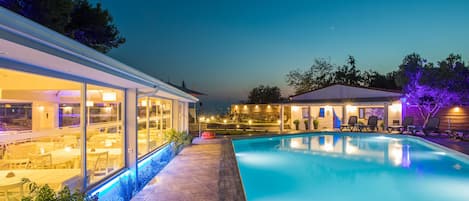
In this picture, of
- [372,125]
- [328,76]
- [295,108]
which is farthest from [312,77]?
[372,125]

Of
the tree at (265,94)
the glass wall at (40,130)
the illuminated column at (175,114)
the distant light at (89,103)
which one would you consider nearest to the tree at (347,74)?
the tree at (265,94)

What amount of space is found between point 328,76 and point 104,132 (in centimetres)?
3541

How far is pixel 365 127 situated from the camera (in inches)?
832

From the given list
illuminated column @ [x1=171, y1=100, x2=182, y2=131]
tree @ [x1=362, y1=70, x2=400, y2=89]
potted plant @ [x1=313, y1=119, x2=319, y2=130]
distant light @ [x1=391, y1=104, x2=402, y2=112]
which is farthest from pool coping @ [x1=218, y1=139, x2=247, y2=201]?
tree @ [x1=362, y1=70, x2=400, y2=89]

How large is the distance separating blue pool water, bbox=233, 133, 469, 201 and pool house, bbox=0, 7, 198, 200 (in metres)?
3.31

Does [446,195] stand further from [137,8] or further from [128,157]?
[137,8]

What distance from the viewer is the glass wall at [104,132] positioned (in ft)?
18.8

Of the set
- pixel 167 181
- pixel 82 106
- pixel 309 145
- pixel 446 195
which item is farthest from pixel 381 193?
pixel 309 145

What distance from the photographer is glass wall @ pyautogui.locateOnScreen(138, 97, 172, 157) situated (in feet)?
27.9

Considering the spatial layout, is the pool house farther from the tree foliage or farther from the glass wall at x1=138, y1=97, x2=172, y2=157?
the tree foliage

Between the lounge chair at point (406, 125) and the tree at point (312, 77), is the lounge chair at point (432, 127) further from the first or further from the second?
the tree at point (312, 77)

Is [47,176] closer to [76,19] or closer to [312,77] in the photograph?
[76,19]

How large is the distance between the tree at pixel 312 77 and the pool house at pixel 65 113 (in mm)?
32297

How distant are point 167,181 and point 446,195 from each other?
6.61m
